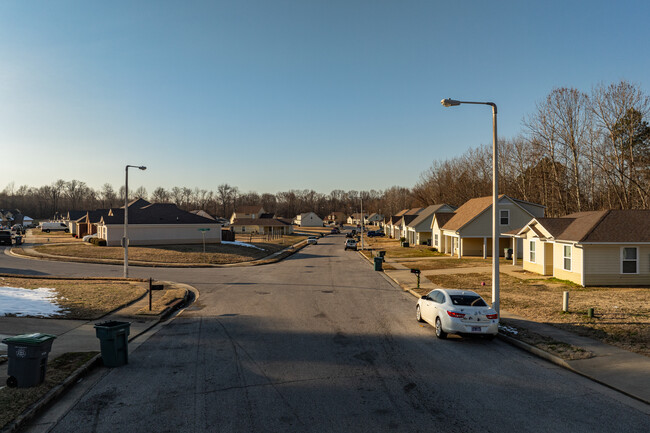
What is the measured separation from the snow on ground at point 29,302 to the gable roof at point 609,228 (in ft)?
82.4

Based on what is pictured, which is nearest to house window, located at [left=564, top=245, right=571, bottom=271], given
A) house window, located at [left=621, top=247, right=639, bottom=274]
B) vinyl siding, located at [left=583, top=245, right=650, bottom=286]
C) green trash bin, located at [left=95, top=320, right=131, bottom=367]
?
vinyl siding, located at [left=583, top=245, right=650, bottom=286]

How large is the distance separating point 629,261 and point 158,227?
4465 centimetres

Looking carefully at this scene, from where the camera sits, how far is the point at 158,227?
4894cm

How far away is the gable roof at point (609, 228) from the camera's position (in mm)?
22203

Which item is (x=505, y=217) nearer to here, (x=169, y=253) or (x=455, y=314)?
(x=455, y=314)

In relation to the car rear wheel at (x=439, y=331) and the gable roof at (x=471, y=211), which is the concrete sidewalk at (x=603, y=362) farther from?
the gable roof at (x=471, y=211)

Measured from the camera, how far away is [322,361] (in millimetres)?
10125

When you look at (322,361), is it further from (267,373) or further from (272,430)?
(272,430)

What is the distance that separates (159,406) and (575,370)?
9083 millimetres

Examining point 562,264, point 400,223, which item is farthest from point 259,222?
point 562,264

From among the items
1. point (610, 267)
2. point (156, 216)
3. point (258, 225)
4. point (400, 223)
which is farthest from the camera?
point (258, 225)

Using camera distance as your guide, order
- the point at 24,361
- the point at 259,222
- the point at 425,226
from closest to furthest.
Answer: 1. the point at 24,361
2. the point at 425,226
3. the point at 259,222

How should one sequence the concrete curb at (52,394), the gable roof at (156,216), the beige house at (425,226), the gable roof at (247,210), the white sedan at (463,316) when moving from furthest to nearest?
the gable roof at (247,210) → the beige house at (425,226) → the gable roof at (156,216) → the white sedan at (463,316) → the concrete curb at (52,394)

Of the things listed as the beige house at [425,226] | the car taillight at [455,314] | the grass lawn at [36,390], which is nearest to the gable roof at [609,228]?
the car taillight at [455,314]
